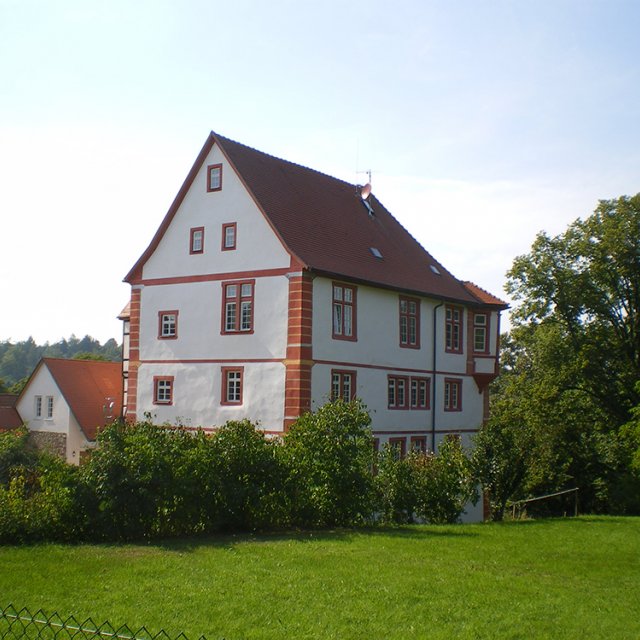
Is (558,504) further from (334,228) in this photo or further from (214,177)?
(214,177)

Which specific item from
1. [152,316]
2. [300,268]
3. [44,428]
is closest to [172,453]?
[300,268]

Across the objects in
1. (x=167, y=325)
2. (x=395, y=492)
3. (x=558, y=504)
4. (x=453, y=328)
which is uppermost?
(x=453, y=328)

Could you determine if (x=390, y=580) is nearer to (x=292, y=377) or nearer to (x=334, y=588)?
(x=334, y=588)

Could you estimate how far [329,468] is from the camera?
818 inches

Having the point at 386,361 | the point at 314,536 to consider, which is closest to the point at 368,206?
the point at 386,361

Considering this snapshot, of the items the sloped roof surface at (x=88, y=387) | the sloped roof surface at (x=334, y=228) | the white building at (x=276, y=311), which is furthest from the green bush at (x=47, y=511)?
the sloped roof surface at (x=88, y=387)

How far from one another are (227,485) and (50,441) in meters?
27.5

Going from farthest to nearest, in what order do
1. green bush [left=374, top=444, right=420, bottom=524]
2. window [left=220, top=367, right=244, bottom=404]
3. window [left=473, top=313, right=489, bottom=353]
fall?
1. window [left=473, top=313, right=489, bottom=353]
2. window [left=220, top=367, right=244, bottom=404]
3. green bush [left=374, top=444, right=420, bottom=524]

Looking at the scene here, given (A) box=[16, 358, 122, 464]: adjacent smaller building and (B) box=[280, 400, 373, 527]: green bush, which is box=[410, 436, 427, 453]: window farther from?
(A) box=[16, 358, 122, 464]: adjacent smaller building

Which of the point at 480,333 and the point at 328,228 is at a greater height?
the point at 328,228

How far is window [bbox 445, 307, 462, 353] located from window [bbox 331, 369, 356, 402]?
7.11 m

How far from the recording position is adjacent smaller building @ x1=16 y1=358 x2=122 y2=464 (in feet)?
140

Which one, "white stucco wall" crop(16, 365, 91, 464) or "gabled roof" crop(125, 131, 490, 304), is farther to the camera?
"white stucco wall" crop(16, 365, 91, 464)

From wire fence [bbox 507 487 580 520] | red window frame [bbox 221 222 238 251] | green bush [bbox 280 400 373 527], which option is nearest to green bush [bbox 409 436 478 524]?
green bush [bbox 280 400 373 527]
